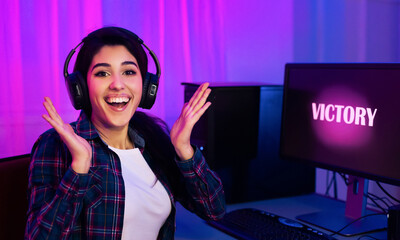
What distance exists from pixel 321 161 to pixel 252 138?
292 millimetres

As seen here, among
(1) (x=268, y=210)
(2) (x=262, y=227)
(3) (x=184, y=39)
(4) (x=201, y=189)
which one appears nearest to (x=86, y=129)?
(4) (x=201, y=189)

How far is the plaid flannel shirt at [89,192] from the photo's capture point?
1.01 meters

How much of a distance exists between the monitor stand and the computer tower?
0.24m

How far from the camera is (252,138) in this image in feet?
5.62

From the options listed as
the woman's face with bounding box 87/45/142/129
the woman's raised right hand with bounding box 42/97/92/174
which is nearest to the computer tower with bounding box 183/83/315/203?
the woman's face with bounding box 87/45/142/129

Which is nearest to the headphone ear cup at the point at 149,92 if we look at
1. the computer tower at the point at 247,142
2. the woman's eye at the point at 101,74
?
the woman's eye at the point at 101,74

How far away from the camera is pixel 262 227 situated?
1.36m

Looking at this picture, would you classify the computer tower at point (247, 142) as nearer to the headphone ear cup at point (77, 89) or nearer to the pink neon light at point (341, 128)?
the pink neon light at point (341, 128)

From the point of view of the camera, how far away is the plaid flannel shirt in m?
1.01

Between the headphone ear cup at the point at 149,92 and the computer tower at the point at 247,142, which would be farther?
the computer tower at the point at 247,142

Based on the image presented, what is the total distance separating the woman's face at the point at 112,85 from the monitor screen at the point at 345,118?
0.66m

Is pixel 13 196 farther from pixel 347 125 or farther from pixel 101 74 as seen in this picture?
pixel 347 125

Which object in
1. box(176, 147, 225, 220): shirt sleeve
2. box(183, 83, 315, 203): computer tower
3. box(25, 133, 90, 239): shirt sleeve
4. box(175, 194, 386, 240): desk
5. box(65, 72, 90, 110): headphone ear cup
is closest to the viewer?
box(25, 133, 90, 239): shirt sleeve

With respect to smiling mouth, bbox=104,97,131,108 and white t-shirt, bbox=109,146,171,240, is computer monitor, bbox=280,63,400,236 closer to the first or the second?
white t-shirt, bbox=109,146,171,240
